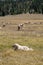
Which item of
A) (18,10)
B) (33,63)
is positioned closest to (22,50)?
(33,63)

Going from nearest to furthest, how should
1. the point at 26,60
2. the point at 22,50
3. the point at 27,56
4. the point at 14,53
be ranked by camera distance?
the point at 26,60
the point at 27,56
the point at 14,53
the point at 22,50

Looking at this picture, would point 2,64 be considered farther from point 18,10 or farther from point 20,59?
point 18,10

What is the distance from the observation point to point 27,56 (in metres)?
23.9

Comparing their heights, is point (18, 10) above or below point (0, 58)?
below

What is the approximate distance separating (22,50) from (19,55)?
270cm

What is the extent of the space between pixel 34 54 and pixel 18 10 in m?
167

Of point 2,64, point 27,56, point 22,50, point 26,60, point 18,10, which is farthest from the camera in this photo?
point 18,10

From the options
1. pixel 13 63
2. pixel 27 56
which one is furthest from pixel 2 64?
pixel 27 56

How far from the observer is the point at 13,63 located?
20.3 metres

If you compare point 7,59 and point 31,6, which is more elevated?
point 7,59

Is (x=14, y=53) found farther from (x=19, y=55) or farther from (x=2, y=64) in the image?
(x=2, y=64)

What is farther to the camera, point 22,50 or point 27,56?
point 22,50

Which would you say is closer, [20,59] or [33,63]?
[33,63]

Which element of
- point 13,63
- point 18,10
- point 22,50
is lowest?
point 18,10
